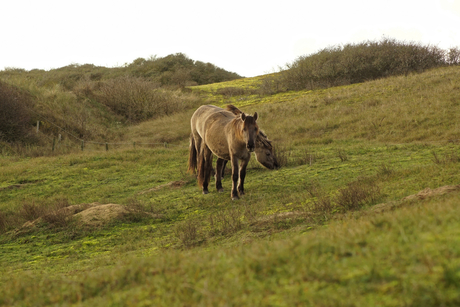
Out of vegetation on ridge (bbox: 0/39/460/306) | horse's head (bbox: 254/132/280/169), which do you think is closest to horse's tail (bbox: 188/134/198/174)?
vegetation on ridge (bbox: 0/39/460/306)

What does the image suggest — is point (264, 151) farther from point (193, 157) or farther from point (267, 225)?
point (267, 225)

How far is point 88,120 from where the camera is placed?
30.8 meters

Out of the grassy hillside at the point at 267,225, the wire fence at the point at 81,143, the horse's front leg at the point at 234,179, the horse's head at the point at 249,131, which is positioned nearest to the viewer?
the grassy hillside at the point at 267,225

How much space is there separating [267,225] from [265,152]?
6.45 meters

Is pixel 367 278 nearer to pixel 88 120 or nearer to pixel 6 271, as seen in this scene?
pixel 6 271

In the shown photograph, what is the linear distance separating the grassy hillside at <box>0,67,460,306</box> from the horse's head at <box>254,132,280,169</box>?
530 millimetres

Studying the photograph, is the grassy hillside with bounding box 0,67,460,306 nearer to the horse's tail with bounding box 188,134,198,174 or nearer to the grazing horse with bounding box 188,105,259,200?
the horse's tail with bounding box 188,134,198,174

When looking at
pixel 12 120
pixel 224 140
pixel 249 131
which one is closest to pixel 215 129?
pixel 224 140

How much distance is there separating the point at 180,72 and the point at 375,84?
29524mm

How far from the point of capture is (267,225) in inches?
261

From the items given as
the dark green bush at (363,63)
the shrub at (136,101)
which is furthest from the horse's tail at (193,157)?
the dark green bush at (363,63)

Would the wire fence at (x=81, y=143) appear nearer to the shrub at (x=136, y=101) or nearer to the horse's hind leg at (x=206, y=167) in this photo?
the shrub at (x=136, y=101)

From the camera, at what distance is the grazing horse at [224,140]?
9.70 meters

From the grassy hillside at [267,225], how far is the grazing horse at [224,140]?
63 cm
